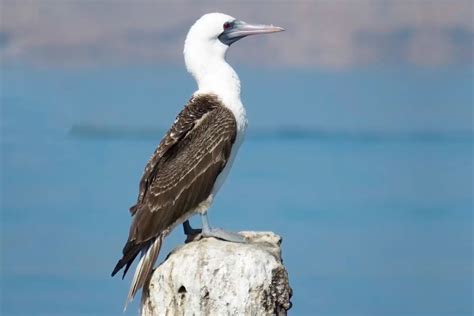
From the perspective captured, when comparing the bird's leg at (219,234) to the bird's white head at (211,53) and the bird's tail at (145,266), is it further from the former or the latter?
the bird's white head at (211,53)

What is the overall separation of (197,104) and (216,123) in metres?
0.40

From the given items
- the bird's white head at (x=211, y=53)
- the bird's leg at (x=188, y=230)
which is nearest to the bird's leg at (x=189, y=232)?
the bird's leg at (x=188, y=230)

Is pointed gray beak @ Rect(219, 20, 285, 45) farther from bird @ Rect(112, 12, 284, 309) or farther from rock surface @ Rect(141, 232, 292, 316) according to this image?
rock surface @ Rect(141, 232, 292, 316)

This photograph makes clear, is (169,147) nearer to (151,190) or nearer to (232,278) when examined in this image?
(151,190)

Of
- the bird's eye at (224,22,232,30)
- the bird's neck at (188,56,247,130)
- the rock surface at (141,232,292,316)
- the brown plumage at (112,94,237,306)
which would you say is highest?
the bird's eye at (224,22,232,30)

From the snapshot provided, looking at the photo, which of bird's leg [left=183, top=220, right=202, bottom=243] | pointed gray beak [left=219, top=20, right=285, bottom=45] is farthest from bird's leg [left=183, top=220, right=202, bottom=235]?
pointed gray beak [left=219, top=20, right=285, bottom=45]

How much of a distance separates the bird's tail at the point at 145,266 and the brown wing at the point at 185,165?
0.08 m

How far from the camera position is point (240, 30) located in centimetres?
1147

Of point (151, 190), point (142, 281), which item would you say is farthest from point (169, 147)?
point (142, 281)

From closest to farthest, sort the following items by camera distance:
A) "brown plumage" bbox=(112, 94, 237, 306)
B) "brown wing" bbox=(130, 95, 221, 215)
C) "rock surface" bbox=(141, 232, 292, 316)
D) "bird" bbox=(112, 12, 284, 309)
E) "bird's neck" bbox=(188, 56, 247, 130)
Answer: "rock surface" bbox=(141, 232, 292, 316) → "bird" bbox=(112, 12, 284, 309) → "brown plumage" bbox=(112, 94, 237, 306) → "brown wing" bbox=(130, 95, 221, 215) → "bird's neck" bbox=(188, 56, 247, 130)

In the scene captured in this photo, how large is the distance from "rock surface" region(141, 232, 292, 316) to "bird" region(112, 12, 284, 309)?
52 cm

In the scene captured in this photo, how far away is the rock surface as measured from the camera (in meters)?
9.13

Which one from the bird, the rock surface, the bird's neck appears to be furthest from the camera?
the bird's neck

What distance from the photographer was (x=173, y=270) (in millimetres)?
9438
